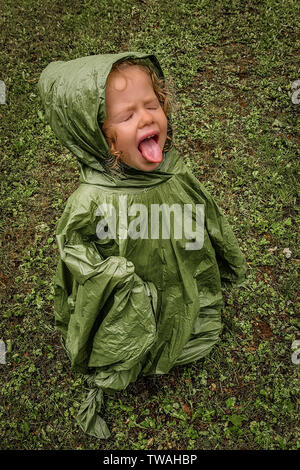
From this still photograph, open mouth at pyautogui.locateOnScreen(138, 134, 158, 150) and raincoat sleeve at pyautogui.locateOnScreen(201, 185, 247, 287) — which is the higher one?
open mouth at pyautogui.locateOnScreen(138, 134, 158, 150)

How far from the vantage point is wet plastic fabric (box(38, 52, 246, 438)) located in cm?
199

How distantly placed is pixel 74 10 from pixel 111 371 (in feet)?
16.6

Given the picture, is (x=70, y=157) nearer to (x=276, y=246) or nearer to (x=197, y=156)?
(x=197, y=156)

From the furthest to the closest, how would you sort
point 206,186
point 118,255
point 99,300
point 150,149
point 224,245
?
point 206,186 < point 224,245 < point 118,255 < point 99,300 < point 150,149

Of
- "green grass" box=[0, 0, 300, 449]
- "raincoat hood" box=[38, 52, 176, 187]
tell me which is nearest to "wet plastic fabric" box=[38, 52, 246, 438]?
"raincoat hood" box=[38, 52, 176, 187]

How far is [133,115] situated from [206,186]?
7.33 ft

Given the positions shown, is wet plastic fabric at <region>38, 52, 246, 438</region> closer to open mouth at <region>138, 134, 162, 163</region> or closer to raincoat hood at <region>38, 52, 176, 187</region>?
raincoat hood at <region>38, 52, 176, 187</region>

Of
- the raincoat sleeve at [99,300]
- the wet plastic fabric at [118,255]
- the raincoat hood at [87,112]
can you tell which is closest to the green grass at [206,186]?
the wet plastic fabric at [118,255]

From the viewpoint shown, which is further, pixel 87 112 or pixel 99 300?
pixel 99 300

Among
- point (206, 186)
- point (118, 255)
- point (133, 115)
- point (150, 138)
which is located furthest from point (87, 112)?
point (206, 186)

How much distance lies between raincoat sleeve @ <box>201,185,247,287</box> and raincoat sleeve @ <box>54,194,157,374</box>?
53 cm

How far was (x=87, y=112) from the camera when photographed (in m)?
1.88

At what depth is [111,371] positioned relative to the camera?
256 centimetres

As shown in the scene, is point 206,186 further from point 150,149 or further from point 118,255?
point 150,149
